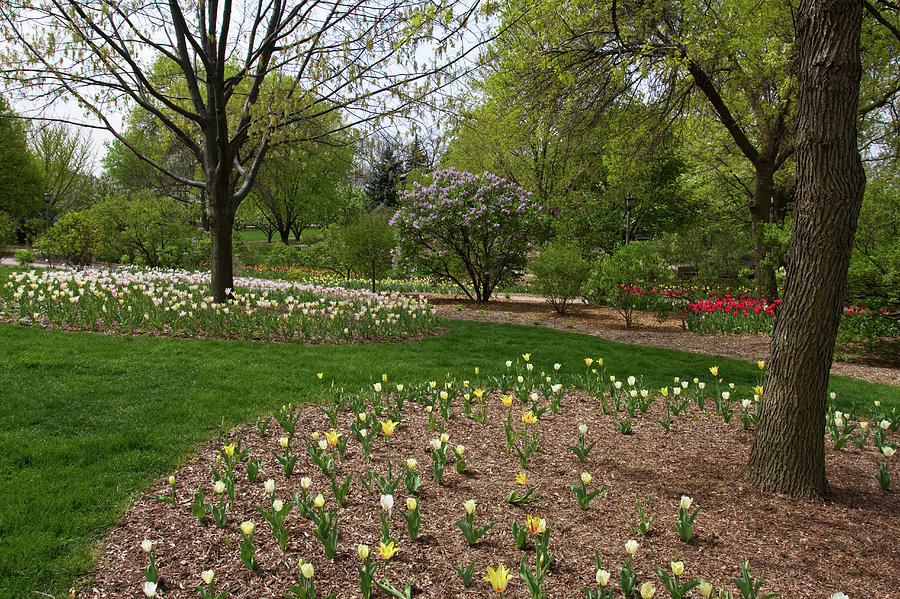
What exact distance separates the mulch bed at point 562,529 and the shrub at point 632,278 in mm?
6595

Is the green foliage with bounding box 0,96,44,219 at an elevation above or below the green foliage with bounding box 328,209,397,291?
above

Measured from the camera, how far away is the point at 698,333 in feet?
31.4

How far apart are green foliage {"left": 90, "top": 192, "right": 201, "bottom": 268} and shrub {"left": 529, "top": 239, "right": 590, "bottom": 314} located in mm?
11226

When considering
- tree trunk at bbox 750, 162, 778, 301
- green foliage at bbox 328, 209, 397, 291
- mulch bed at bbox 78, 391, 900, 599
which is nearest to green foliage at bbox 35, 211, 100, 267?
green foliage at bbox 328, 209, 397, 291

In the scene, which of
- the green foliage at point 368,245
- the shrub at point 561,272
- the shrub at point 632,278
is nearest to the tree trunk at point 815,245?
the shrub at point 632,278

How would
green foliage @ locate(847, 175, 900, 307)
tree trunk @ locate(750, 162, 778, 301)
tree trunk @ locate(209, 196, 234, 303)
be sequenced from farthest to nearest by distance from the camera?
tree trunk @ locate(750, 162, 778, 301)
tree trunk @ locate(209, 196, 234, 303)
green foliage @ locate(847, 175, 900, 307)

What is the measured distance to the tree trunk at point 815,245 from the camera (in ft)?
8.48

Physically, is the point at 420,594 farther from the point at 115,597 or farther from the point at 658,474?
the point at 658,474

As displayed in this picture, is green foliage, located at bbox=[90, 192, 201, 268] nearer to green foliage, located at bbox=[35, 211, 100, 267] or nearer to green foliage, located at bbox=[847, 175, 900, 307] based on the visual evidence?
green foliage, located at bbox=[35, 211, 100, 267]

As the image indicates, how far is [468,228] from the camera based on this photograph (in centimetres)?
1260

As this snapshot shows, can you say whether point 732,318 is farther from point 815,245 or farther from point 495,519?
point 495,519

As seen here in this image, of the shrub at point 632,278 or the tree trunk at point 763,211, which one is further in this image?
the tree trunk at point 763,211

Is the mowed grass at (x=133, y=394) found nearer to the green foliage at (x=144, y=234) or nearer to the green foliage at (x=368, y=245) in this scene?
the green foliage at (x=368, y=245)

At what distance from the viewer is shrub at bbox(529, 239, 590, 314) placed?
36.7 feet
